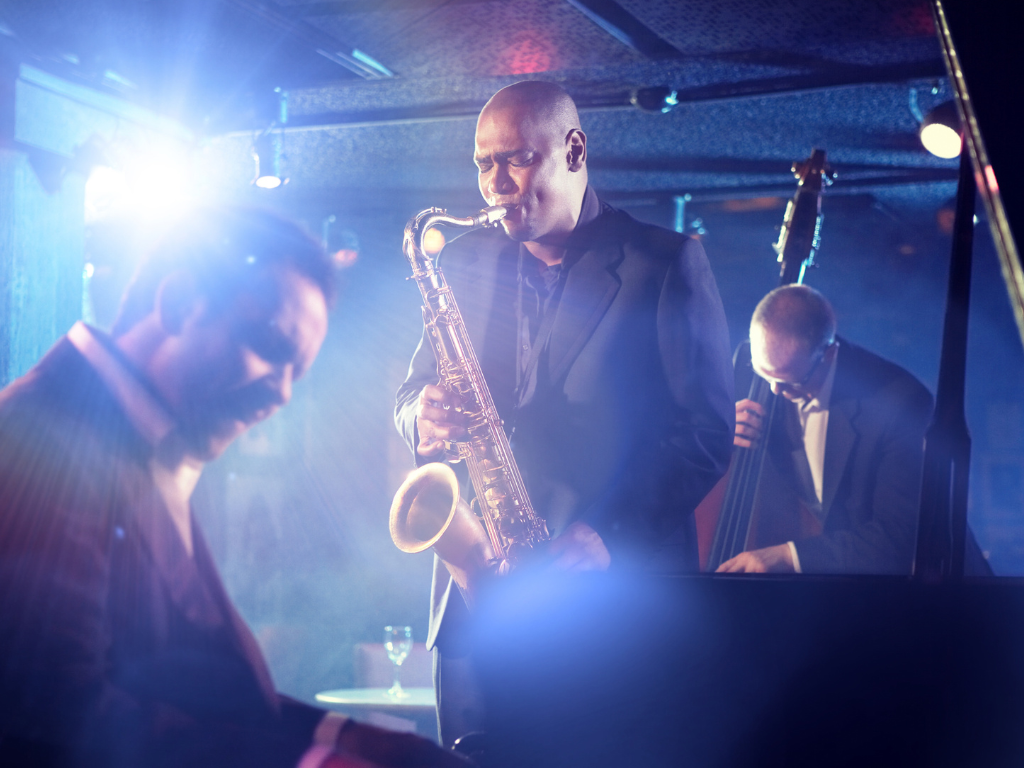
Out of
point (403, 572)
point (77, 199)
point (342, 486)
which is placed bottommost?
point (403, 572)

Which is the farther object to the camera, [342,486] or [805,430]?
[342,486]

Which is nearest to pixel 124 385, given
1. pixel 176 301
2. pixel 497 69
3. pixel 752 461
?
pixel 176 301

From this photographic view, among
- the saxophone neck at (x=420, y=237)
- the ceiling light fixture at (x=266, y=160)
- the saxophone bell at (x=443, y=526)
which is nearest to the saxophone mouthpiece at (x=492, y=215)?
the saxophone neck at (x=420, y=237)

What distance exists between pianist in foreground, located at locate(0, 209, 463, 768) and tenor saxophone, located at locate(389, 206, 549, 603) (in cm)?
81

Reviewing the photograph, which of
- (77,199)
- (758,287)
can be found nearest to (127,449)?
(77,199)

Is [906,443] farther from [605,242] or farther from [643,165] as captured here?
[643,165]

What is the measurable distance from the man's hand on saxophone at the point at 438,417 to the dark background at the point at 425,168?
1.66ft

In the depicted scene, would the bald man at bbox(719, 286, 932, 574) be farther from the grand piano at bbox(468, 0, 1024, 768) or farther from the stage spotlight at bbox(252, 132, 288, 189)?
the stage spotlight at bbox(252, 132, 288, 189)

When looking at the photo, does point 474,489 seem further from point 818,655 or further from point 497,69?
point 497,69

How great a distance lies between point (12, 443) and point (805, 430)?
268 centimetres

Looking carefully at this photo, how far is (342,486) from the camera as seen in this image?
736 cm

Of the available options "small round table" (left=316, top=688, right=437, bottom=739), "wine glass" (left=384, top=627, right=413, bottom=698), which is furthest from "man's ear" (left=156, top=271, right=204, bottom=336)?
"wine glass" (left=384, top=627, right=413, bottom=698)

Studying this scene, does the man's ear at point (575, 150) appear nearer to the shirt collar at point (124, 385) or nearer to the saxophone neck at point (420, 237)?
the saxophone neck at point (420, 237)

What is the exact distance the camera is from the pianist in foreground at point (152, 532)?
4.77 ft
